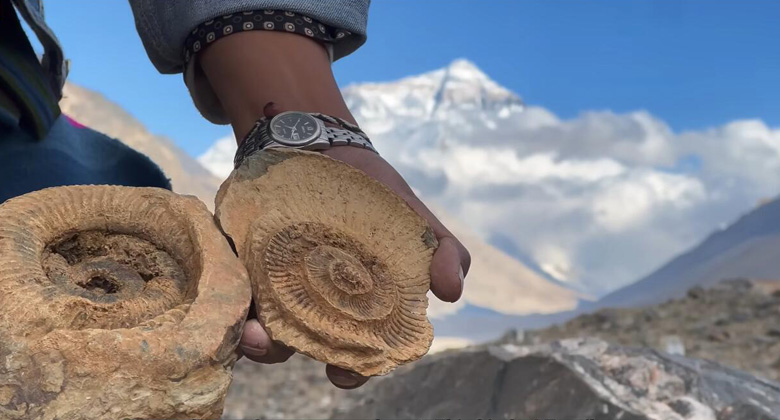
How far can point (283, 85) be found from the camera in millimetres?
2070

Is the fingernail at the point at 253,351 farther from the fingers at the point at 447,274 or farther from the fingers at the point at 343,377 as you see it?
the fingers at the point at 447,274

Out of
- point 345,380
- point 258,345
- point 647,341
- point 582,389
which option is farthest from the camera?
point 647,341

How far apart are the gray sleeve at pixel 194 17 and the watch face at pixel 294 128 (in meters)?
0.33

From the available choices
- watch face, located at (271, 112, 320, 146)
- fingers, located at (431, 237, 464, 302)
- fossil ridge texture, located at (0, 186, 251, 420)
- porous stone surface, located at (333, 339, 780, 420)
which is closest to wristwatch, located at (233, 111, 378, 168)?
watch face, located at (271, 112, 320, 146)

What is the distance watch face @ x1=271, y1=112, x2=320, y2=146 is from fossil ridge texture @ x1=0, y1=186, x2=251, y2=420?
0.92ft

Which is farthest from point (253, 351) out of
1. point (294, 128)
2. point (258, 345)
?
point (294, 128)

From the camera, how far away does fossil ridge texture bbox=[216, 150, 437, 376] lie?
173cm

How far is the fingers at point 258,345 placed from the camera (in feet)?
5.52

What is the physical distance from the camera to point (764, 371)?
4.38 m

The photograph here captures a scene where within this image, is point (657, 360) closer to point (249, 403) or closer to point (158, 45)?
point (158, 45)

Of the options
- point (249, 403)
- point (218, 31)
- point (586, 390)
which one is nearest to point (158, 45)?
point (218, 31)

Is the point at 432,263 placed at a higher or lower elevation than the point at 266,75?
lower

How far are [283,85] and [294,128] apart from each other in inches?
6.5

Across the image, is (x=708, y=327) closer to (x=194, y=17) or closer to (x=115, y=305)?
(x=194, y=17)
